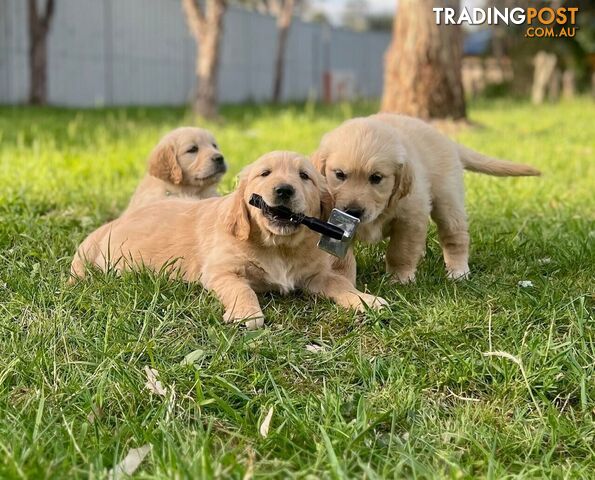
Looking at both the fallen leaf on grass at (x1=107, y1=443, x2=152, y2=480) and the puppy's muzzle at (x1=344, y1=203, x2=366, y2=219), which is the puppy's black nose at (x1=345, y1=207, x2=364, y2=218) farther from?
the fallen leaf on grass at (x1=107, y1=443, x2=152, y2=480)

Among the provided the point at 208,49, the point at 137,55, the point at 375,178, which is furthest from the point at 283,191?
the point at 137,55

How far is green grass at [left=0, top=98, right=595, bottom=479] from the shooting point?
6.01ft

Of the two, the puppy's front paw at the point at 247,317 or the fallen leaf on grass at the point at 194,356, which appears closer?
the fallen leaf on grass at the point at 194,356

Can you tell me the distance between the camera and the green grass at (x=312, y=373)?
1832 millimetres

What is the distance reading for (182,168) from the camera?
14.5 feet

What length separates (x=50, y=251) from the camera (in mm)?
3412

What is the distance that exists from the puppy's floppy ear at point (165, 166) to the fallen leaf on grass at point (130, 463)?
267 cm

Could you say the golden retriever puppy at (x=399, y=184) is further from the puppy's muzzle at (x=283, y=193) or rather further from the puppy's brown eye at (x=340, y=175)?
the puppy's muzzle at (x=283, y=193)

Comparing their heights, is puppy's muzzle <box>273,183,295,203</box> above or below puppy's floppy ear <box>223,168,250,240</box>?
above

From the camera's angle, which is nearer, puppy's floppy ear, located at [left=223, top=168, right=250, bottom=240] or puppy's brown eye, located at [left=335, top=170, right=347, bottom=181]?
A: puppy's floppy ear, located at [left=223, top=168, right=250, bottom=240]

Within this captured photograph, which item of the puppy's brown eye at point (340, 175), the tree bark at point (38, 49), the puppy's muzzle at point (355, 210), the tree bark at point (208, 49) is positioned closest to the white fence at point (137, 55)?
the tree bark at point (38, 49)

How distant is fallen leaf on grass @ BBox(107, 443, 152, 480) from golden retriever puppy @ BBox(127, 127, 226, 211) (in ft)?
8.51

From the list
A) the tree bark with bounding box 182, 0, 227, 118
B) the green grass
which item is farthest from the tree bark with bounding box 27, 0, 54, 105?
the green grass

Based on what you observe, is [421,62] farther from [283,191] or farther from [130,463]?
[130,463]
